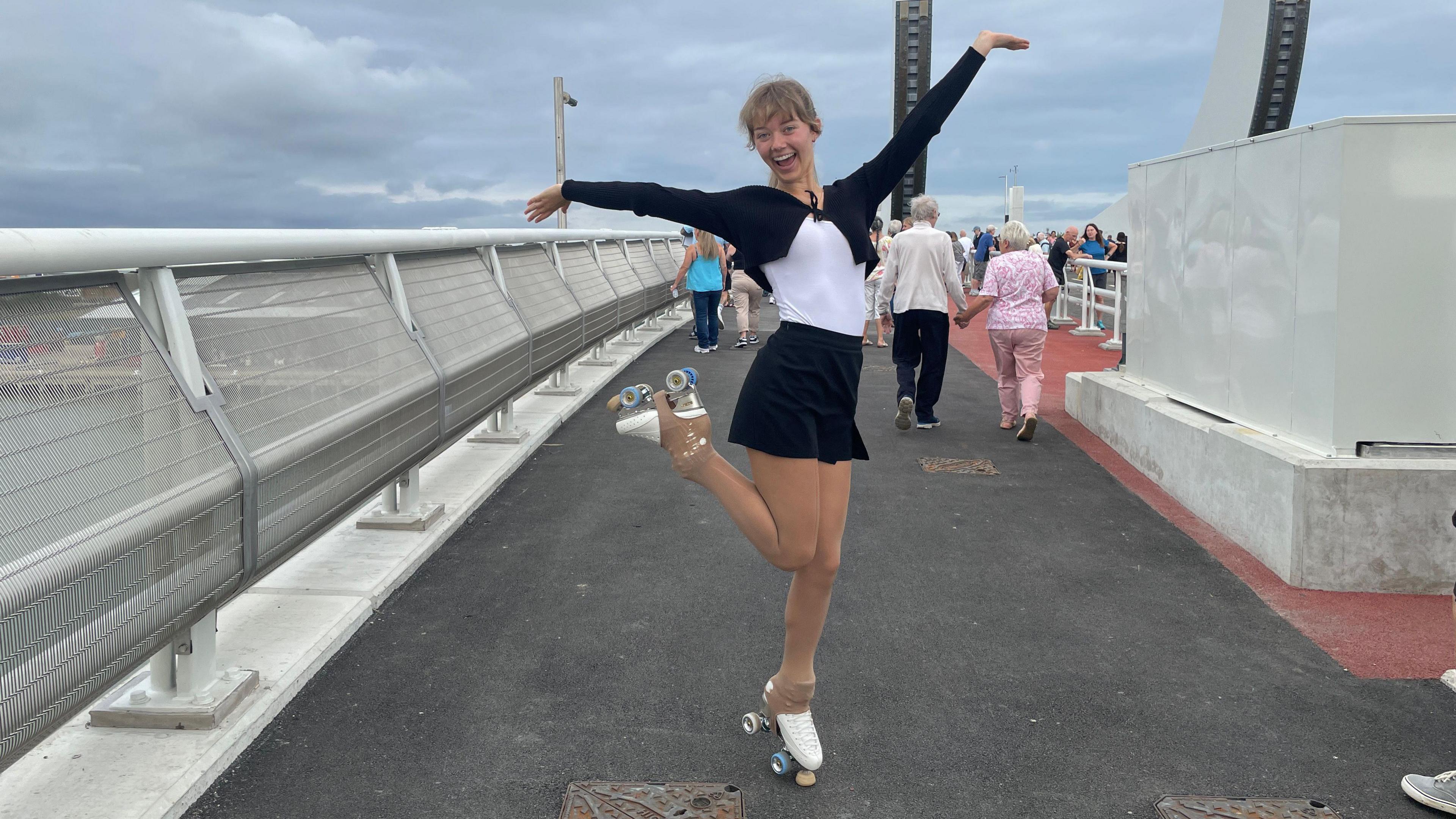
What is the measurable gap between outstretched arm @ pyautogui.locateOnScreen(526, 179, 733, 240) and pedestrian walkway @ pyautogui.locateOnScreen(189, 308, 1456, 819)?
1.66 m

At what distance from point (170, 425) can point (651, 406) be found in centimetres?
139

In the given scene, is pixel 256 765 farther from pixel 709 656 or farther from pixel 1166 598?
pixel 1166 598

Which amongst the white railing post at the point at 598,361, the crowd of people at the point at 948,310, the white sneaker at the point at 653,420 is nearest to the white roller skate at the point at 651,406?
the white sneaker at the point at 653,420

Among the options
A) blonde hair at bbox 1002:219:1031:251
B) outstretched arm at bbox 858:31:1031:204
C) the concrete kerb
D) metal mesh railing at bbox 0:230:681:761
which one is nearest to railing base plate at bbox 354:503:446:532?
the concrete kerb

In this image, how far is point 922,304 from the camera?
969cm

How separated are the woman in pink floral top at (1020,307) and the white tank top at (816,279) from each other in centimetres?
617

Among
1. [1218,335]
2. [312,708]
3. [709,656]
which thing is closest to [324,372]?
[312,708]

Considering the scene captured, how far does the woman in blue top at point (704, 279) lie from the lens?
16219mm

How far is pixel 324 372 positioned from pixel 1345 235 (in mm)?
4665

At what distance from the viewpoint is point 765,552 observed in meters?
3.34

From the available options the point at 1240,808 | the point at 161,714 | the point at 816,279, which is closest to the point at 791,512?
the point at 816,279

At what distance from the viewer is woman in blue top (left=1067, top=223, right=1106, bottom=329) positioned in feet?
78.3

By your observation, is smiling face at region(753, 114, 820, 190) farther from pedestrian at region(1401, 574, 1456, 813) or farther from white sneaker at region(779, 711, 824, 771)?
pedestrian at region(1401, 574, 1456, 813)

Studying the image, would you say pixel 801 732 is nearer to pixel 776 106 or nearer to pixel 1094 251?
pixel 776 106
